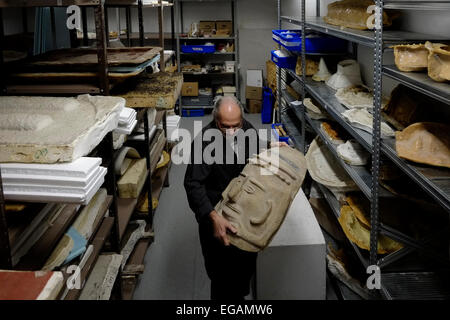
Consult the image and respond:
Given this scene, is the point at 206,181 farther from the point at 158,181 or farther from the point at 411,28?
the point at 158,181

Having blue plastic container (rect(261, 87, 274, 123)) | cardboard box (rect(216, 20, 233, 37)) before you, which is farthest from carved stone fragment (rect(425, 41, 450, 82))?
cardboard box (rect(216, 20, 233, 37))

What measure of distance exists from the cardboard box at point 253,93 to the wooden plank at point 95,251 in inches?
244

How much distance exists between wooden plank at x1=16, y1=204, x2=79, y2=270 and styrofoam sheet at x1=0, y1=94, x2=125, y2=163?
448mm

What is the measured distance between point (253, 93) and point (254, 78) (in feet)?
0.95

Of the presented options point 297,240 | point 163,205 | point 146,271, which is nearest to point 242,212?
point 297,240

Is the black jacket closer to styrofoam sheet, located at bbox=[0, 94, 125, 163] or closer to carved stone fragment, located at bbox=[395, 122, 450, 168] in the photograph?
styrofoam sheet, located at bbox=[0, 94, 125, 163]

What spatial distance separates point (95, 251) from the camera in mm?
2166

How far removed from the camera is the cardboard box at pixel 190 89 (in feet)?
27.2

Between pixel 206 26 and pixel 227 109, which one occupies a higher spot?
pixel 206 26

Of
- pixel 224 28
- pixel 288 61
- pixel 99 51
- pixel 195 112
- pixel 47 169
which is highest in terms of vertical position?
pixel 224 28

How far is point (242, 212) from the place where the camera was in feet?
7.03

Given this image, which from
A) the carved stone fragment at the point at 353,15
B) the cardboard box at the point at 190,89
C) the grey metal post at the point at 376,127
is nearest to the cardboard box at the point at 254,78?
the cardboard box at the point at 190,89

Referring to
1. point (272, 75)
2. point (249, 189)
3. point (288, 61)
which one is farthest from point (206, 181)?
point (272, 75)

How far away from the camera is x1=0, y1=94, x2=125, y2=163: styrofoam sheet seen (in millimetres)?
1476
